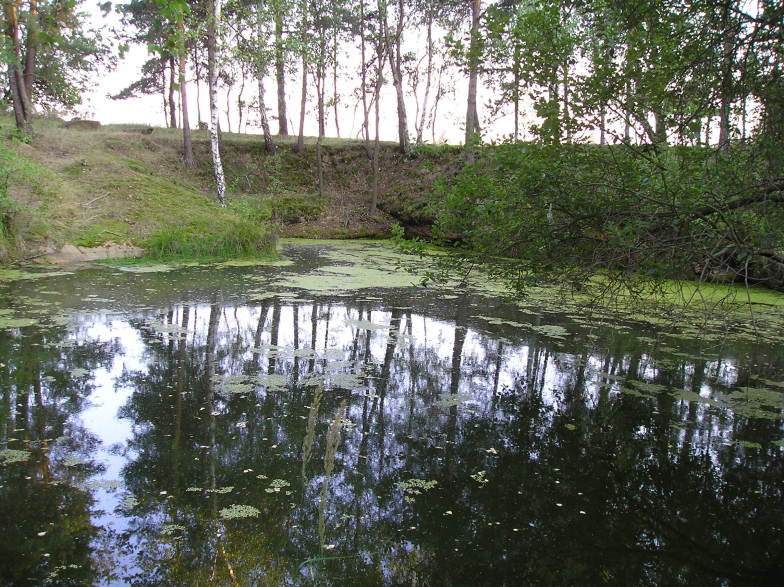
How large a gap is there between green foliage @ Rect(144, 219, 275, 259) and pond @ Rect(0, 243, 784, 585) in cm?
405

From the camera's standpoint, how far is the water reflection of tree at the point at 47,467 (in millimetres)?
2031

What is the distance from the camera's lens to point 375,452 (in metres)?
3.11

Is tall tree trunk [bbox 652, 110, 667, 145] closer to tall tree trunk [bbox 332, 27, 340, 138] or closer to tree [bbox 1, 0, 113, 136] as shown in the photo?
tree [bbox 1, 0, 113, 136]

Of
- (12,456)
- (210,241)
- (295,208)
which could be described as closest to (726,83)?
(12,456)

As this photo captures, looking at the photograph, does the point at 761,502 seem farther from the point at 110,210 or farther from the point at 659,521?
the point at 110,210

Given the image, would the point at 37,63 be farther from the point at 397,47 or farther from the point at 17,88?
the point at 397,47

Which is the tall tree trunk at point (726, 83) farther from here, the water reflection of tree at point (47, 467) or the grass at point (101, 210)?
the grass at point (101, 210)

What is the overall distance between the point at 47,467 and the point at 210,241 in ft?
27.7

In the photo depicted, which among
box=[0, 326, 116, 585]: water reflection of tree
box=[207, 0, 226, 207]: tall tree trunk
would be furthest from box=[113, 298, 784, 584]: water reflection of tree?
box=[207, 0, 226, 207]: tall tree trunk

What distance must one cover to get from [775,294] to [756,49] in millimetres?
8166

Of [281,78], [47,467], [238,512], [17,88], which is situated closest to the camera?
[238,512]

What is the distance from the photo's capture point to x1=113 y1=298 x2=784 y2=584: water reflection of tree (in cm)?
218

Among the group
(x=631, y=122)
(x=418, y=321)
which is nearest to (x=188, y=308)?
(x=418, y=321)

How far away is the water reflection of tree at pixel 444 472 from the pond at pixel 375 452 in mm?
13
